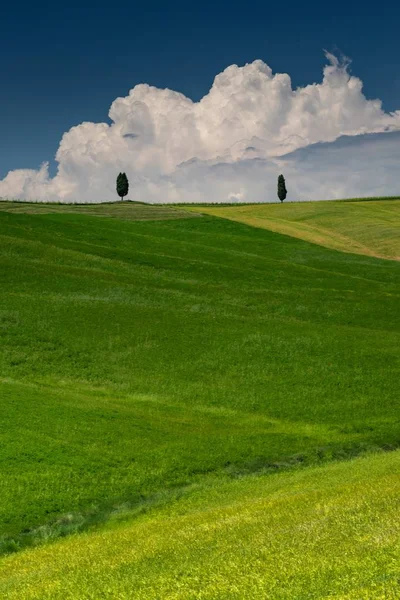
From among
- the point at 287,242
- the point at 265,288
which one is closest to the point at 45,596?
the point at 265,288

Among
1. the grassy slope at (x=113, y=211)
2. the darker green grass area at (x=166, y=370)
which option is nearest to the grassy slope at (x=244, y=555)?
the darker green grass area at (x=166, y=370)

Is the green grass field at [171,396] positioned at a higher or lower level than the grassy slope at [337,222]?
lower

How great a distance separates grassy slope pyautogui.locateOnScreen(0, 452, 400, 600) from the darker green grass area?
16.8ft

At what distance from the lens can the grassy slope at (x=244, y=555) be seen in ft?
41.0

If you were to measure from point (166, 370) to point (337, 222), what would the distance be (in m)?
99.8

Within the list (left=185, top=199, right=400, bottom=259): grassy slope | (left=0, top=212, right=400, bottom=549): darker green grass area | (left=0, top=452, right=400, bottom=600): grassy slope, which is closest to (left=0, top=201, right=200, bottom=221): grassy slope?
(left=185, top=199, right=400, bottom=259): grassy slope

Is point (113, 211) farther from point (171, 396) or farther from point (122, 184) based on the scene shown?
point (171, 396)

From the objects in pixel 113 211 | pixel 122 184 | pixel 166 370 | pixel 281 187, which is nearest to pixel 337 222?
pixel 113 211

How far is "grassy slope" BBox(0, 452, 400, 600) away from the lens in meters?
12.5

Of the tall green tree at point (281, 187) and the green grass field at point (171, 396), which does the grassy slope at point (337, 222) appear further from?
the green grass field at point (171, 396)

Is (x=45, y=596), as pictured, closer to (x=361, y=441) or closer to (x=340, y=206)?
(x=361, y=441)

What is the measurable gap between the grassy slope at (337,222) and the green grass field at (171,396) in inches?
1320

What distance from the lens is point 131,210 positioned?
14488 centimetres

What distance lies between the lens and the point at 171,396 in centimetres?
4325
